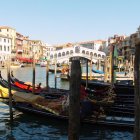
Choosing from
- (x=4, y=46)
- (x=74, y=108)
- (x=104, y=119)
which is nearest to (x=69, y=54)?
(x=4, y=46)

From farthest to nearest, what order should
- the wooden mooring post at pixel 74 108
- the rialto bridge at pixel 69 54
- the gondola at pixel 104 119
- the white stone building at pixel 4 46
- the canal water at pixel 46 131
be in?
1. the white stone building at pixel 4 46
2. the rialto bridge at pixel 69 54
3. the gondola at pixel 104 119
4. the canal water at pixel 46 131
5. the wooden mooring post at pixel 74 108

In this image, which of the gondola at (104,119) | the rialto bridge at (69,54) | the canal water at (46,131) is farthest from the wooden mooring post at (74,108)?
the rialto bridge at (69,54)

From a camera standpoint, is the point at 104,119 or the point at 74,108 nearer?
the point at 74,108

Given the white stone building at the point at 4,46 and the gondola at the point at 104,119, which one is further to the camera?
the white stone building at the point at 4,46

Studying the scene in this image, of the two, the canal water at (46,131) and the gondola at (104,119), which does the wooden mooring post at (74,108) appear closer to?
the canal water at (46,131)

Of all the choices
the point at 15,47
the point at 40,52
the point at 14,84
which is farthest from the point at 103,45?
the point at 14,84

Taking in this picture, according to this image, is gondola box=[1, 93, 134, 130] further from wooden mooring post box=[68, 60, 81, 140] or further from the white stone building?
the white stone building

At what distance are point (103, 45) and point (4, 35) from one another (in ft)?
99.5

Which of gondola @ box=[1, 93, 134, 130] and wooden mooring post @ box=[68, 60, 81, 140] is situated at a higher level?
wooden mooring post @ box=[68, 60, 81, 140]

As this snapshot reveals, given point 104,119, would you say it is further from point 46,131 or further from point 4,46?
point 4,46

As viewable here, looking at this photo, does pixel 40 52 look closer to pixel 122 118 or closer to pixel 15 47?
pixel 15 47

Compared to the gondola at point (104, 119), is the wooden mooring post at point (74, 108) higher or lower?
higher

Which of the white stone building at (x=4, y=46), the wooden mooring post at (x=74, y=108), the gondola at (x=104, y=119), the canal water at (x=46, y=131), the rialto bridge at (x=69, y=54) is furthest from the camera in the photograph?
the white stone building at (x=4, y=46)

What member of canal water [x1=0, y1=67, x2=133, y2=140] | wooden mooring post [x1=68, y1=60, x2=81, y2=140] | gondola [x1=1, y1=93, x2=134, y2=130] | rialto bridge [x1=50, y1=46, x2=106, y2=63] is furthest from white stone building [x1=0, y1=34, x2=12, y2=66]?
wooden mooring post [x1=68, y1=60, x2=81, y2=140]
